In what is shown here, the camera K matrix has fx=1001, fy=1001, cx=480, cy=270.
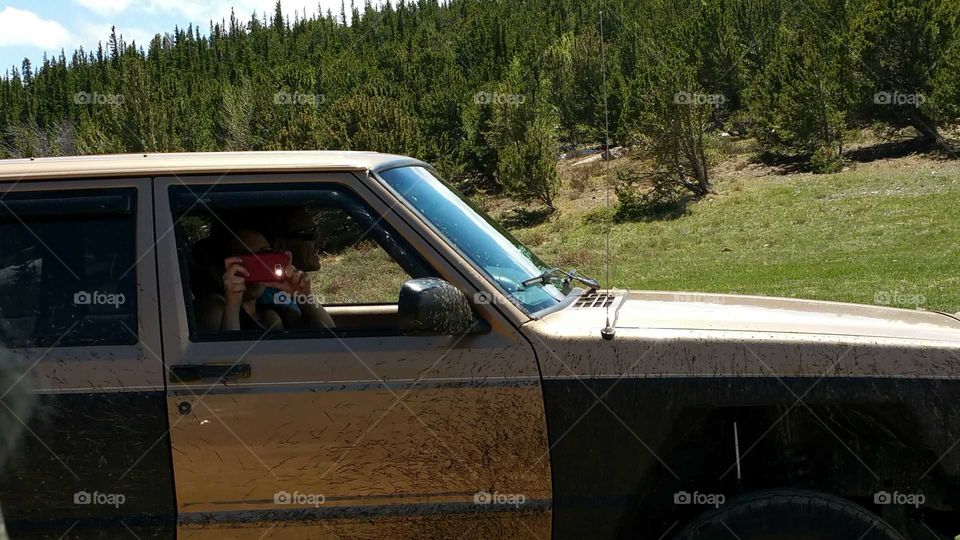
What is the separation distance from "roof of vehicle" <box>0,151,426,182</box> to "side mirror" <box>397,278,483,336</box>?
601mm

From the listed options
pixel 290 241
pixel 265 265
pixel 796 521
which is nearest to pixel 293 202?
pixel 265 265

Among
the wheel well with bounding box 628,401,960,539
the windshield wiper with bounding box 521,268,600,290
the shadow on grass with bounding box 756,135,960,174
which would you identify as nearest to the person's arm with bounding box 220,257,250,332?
the windshield wiper with bounding box 521,268,600,290

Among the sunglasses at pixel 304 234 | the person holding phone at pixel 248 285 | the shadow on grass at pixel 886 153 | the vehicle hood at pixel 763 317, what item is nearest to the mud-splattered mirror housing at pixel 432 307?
the vehicle hood at pixel 763 317

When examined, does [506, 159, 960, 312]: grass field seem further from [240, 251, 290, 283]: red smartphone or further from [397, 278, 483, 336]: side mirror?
[397, 278, 483, 336]: side mirror

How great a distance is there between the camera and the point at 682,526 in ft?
11.8

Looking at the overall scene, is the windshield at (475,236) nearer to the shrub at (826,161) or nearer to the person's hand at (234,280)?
the person's hand at (234,280)

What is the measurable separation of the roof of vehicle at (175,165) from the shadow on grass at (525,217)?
34.0 m

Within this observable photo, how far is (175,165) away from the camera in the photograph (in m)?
3.59

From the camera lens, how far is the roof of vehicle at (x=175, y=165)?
11.6 feet

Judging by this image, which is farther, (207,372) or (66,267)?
(66,267)

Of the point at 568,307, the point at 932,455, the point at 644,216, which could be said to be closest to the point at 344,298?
the point at 568,307

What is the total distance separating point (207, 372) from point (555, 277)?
4.97 ft

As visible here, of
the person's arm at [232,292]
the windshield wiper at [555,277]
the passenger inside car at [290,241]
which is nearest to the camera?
the person's arm at [232,292]

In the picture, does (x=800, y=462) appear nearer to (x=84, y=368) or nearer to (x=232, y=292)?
(x=232, y=292)
